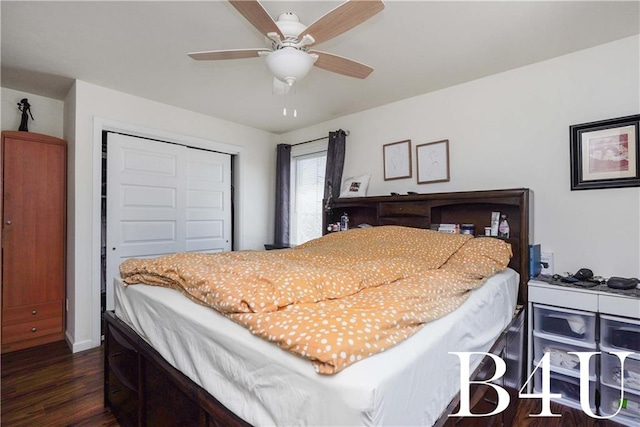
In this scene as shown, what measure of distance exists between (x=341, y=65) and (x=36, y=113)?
3.12m

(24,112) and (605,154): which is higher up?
(24,112)

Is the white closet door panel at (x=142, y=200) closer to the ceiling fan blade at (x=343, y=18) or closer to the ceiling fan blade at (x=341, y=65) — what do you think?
the ceiling fan blade at (x=341, y=65)

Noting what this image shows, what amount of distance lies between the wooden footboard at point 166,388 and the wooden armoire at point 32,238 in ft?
5.11

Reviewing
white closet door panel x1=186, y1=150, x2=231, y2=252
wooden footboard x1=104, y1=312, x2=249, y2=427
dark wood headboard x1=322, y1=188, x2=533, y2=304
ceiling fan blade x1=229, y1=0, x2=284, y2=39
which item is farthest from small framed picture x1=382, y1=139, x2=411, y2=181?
wooden footboard x1=104, y1=312, x2=249, y2=427

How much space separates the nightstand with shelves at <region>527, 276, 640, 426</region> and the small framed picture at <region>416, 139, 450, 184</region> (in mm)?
1178

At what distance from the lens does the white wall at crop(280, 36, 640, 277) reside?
201cm

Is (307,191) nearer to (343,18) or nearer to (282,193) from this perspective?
(282,193)

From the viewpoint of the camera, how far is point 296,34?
5.42 feet

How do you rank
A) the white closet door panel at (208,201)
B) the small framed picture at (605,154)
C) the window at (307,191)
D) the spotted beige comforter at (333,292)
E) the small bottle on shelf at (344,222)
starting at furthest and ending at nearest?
1. the window at (307,191)
2. the white closet door panel at (208,201)
3. the small bottle on shelf at (344,222)
4. the small framed picture at (605,154)
5. the spotted beige comforter at (333,292)

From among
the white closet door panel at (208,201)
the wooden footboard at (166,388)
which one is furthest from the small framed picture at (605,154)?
the white closet door panel at (208,201)

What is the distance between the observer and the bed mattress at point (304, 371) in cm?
73

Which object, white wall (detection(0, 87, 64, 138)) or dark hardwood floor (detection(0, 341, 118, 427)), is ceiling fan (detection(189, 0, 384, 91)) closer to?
dark hardwood floor (detection(0, 341, 118, 427))

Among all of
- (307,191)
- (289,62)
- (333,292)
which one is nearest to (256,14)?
(289,62)

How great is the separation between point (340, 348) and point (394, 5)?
1.84 metres
